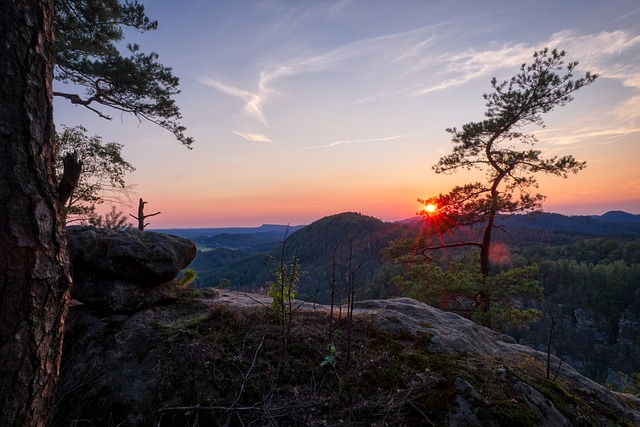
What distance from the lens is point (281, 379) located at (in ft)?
12.5

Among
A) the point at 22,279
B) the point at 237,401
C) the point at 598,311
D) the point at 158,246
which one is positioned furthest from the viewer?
the point at 598,311

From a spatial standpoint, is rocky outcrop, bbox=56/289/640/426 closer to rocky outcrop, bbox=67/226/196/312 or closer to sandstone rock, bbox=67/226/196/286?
rocky outcrop, bbox=67/226/196/312

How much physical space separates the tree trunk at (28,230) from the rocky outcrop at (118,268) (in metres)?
2.89

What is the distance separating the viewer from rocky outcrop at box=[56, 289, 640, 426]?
10.9 ft

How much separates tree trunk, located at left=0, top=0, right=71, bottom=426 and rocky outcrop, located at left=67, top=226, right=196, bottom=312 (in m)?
2.89

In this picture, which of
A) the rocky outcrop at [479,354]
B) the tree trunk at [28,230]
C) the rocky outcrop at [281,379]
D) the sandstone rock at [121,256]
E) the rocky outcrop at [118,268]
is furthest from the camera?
the sandstone rock at [121,256]

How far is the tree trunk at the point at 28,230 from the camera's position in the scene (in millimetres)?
2141

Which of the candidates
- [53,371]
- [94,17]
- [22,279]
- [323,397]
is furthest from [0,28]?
[94,17]

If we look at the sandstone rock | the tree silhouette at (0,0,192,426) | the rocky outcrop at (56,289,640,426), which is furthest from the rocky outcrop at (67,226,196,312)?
the tree silhouette at (0,0,192,426)

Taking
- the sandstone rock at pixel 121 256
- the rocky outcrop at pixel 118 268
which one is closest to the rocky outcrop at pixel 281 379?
the rocky outcrop at pixel 118 268

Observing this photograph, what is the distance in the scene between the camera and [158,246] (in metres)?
5.70

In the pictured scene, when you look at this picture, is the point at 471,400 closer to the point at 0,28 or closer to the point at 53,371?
the point at 53,371

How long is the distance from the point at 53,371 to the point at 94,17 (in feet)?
30.0

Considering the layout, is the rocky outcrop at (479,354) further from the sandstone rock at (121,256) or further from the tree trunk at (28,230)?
the sandstone rock at (121,256)
